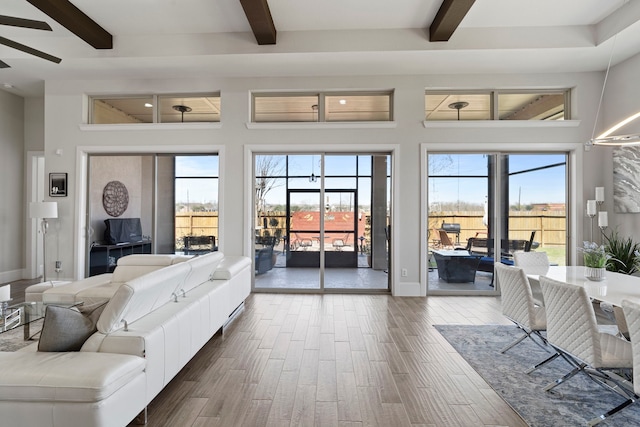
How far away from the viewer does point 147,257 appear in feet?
13.6

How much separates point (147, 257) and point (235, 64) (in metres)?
3.05

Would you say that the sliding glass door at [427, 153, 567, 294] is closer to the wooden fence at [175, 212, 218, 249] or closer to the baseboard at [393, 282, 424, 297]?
the baseboard at [393, 282, 424, 297]

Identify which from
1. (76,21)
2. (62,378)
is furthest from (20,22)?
(62,378)

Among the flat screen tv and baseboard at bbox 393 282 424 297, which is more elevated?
the flat screen tv

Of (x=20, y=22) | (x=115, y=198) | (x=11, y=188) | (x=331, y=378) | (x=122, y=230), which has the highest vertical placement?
(x=20, y=22)

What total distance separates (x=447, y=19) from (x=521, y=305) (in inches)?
133

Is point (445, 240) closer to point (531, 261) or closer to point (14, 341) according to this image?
point (531, 261)

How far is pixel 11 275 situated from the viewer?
6.32 metres

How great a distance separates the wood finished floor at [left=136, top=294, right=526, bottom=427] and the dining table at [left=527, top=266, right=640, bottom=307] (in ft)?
3.20

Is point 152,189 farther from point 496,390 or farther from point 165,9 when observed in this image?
point 496,390

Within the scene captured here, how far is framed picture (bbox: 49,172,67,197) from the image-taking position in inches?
226

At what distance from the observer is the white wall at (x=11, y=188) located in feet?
20.4

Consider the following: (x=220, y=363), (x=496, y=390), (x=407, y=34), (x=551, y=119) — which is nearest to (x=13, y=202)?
(x=220, y=363)

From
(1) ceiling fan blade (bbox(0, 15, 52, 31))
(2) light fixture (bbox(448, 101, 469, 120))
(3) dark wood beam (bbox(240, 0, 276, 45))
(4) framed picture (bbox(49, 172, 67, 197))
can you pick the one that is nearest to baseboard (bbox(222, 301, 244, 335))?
(1) ceiling fan blade (bbox(0, 15, 52, 31))
